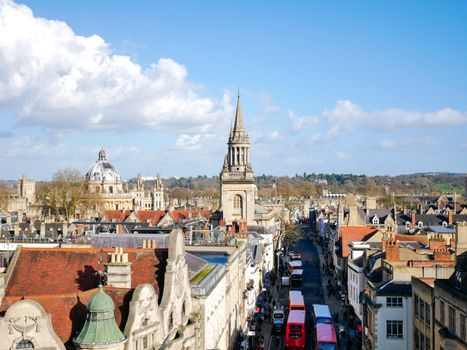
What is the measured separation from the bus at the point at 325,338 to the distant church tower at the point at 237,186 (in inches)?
1887

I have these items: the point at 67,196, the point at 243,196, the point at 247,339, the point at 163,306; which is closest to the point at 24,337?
the point at 163,306

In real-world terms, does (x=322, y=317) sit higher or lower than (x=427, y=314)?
lower

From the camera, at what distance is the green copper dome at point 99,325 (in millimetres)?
23938

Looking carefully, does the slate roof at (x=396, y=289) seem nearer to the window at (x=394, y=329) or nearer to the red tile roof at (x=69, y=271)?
the window at (x=394, y=329)

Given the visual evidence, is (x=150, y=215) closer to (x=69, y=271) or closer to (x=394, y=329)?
(x=394, y=329)

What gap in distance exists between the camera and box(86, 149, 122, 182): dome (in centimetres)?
14712

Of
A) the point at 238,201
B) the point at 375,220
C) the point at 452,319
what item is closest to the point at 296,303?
the point at 452,319

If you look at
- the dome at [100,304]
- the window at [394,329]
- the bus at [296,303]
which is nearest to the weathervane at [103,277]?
the dome at [100,304]

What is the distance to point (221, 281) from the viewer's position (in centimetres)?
4434

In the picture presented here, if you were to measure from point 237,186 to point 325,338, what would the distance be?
52.8 meters

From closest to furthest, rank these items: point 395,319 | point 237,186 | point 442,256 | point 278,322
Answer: point 395,319 → point 442,256 → point 278,322 → point 237,186

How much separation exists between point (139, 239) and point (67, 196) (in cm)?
7564

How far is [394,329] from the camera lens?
4519 centimetres

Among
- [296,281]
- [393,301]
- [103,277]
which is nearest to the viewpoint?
[103,277]
